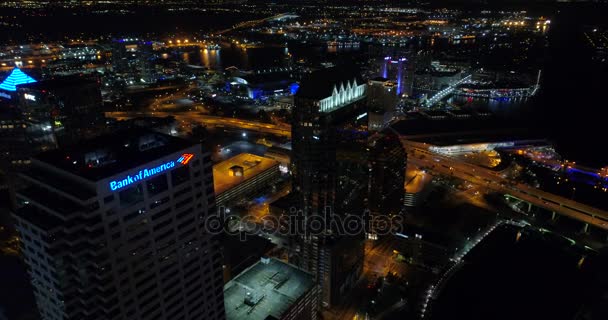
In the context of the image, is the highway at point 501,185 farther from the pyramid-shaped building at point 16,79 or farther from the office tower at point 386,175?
the pyramid-shaped building at point 16,79

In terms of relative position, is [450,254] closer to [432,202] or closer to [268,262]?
[432,202]

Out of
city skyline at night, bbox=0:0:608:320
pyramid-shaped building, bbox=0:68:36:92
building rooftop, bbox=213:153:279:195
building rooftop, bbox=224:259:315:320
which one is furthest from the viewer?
pyramid-shaped building, bbox=0:68:36:92

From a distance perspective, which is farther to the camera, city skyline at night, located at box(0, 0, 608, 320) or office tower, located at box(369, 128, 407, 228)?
office tower, located at box(369, 128, 407, 228)

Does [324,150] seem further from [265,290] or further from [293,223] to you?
[265,290]

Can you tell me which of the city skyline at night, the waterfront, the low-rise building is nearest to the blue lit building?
the city skyline at night

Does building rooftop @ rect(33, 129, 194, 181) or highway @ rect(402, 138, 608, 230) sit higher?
building rooftop @ rect(33, 129, 194, 181)

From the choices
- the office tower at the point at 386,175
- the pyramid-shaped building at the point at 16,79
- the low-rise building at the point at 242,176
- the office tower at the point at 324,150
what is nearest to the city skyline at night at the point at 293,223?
the office tower at the point at 324,150

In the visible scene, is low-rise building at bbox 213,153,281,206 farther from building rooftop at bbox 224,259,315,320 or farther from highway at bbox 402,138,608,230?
highway at bbox 402,138,608,230
